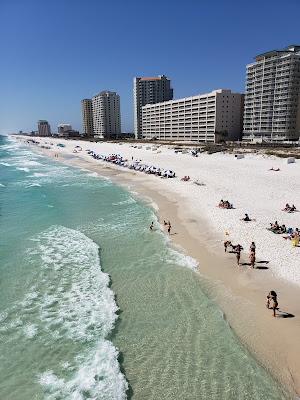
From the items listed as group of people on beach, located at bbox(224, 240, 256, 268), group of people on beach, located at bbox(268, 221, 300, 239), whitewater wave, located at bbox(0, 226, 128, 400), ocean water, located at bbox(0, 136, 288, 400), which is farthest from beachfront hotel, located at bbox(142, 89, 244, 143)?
whitewater wave, located at bbox(0, 226, 128, 400)

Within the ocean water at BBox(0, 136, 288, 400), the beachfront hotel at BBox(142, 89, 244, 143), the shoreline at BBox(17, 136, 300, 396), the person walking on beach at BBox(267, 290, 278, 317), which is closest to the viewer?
the ocean water at BBox(0, 136, 288, 400)

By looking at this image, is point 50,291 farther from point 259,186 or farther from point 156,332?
point 259,186

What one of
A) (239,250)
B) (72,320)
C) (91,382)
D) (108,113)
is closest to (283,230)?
(239,250)

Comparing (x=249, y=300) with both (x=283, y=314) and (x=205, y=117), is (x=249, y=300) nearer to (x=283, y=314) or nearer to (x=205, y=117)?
(x=283, y=314)

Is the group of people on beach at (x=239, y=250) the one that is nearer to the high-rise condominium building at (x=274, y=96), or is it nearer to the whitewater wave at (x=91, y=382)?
the whitewater wave at (x=91, y=382)

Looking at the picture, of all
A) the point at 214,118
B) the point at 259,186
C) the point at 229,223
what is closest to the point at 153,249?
the point at 229,223

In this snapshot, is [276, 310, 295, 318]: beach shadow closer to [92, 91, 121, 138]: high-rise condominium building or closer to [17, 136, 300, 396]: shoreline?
[17, 136, 300, 396]: shoreline
